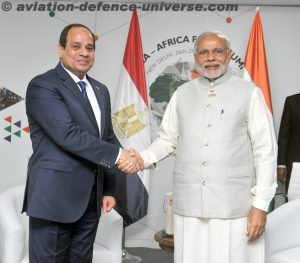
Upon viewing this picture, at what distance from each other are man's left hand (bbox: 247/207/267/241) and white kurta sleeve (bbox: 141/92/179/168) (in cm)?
57

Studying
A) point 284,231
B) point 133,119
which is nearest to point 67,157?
point 284,231

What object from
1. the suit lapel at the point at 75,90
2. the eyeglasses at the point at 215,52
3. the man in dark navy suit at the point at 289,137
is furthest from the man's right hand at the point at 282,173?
the suit lapel at the point at 75,90

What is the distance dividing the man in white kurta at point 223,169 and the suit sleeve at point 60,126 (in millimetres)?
404

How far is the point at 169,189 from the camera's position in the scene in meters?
4.39

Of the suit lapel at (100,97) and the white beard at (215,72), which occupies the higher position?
the white beard at (215,72)

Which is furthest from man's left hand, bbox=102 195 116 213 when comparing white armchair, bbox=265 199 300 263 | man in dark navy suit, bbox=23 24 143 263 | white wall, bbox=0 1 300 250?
white wall, bbox=0 1 300 250

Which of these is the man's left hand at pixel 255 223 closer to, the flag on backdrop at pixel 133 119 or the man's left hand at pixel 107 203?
the man's left hand at pixel 107 203

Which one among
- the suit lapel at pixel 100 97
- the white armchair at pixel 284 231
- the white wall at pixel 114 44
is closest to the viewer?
the suit lapel at pixel 100 97

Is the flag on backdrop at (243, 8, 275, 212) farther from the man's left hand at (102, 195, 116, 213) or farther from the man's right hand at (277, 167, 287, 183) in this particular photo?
the man's left hand at (102, 195, 116, 213)

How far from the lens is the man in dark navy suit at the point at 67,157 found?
198 cm

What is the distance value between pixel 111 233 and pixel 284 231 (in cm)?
114

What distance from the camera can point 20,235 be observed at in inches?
102

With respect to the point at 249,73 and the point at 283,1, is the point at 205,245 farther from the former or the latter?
the point at 283,1

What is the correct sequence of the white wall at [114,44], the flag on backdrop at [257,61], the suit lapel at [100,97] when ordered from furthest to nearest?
the white wall at [114,44] < the flag on backdrop at [257,61] < the suit lapel at [100,97]
